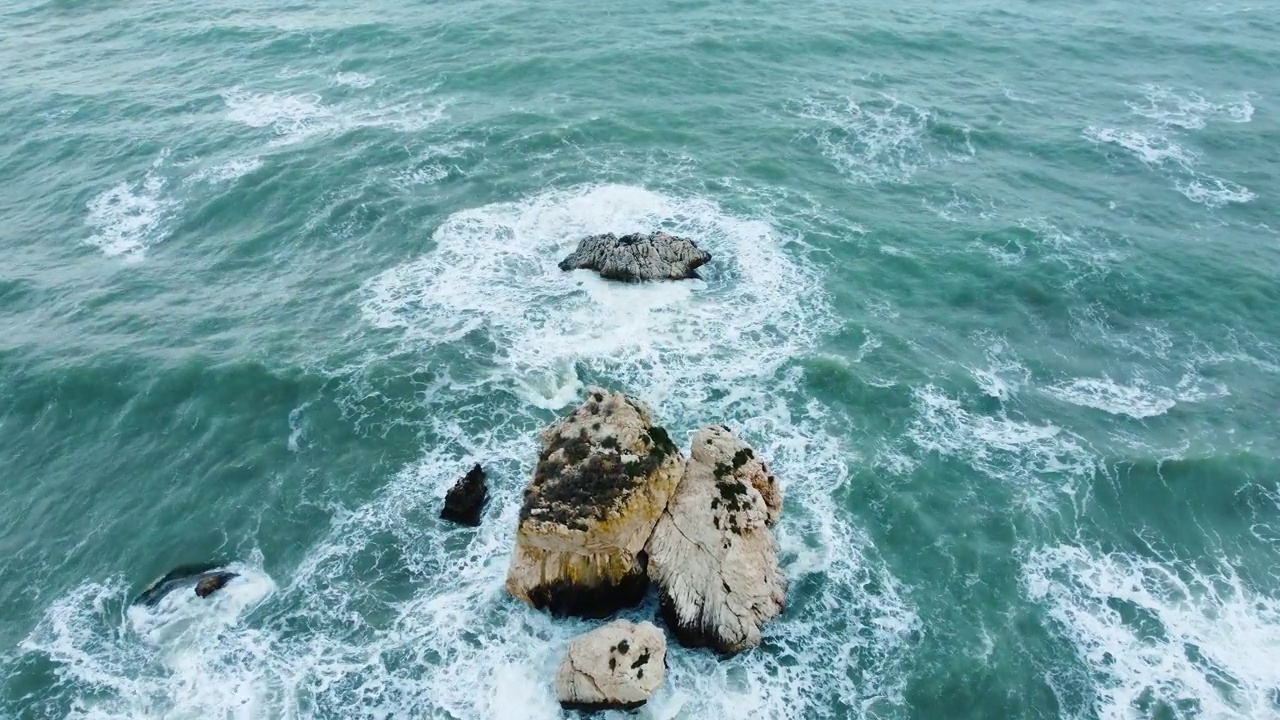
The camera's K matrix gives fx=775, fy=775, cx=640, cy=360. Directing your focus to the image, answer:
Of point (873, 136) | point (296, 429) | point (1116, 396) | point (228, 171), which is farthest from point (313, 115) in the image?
point (1116, 396)

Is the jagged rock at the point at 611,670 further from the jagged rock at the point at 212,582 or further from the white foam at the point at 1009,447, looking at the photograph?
the white foam at the point at 1009,447

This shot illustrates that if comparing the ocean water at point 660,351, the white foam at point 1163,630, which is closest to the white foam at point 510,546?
the ocean water at point 660,351

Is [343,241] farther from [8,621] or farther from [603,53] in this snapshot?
[603,53]

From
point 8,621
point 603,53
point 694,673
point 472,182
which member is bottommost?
point 8,621

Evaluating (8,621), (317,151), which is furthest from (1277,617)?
(317,151)

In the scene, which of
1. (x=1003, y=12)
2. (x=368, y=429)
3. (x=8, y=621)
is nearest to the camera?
(x=8, y=621)
